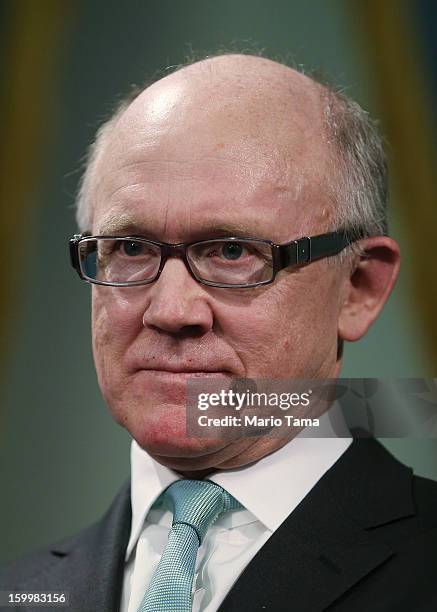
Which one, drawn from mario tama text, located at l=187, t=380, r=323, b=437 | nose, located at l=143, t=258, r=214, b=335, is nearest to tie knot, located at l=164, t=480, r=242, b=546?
mario tama text, located at l=187, t=380, r=323, b=437

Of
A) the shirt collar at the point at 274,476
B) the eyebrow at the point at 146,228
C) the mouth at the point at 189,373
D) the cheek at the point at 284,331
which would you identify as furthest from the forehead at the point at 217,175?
the shirt collar at the point at 274,476

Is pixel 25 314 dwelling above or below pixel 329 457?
above

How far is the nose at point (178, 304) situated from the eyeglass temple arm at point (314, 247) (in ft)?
0.49

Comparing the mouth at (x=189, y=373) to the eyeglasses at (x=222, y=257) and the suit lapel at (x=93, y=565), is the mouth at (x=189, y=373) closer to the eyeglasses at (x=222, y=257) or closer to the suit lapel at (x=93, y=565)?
the eyeglasses at (x=222, y=257)

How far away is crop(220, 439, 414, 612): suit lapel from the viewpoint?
1.20 metres

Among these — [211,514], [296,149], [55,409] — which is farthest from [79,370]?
[296,149]

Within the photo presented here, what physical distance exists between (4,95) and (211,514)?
1143 millimetres

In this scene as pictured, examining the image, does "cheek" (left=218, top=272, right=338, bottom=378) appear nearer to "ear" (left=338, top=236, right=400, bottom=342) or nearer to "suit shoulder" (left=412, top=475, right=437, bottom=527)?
"ear" (left=338, top=236, right=400, bottom=342)

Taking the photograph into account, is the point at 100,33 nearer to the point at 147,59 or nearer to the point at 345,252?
the point at 147,59

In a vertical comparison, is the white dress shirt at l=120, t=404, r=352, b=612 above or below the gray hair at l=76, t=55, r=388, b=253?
below

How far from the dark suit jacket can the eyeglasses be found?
346 mm

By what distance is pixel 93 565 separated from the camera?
143 centimetres

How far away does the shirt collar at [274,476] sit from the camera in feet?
4.36

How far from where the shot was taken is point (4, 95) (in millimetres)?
1941
